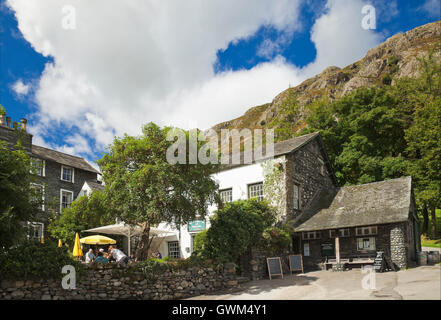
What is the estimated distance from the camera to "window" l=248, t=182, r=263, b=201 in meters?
22.7

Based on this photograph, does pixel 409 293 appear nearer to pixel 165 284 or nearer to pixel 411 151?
pixel 165 284

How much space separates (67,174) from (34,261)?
76.6ft

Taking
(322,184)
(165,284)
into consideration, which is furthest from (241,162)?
(165,284)

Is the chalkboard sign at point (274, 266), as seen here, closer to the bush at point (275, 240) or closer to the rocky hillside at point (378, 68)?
the bush at point (275, 240)

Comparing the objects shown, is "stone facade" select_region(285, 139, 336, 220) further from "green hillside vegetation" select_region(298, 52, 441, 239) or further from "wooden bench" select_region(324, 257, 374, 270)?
"green hillside vegetation" select_region(298, 52, 441, 239)

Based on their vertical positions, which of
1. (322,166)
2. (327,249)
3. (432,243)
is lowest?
(432,243)

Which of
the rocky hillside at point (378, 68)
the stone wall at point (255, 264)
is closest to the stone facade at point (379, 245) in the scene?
the stone wall at point (255, 264)

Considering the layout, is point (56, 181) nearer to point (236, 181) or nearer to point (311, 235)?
point (236, 181)

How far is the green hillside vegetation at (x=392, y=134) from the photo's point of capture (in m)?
28.9

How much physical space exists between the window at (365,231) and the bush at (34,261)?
14.1m

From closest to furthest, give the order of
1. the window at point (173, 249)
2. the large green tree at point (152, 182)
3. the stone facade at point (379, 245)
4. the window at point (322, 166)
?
the large green tree at point (152, 182)
the stone facade at point (379, 245)
the window at point (173, 249)
the window at point (322, 166)

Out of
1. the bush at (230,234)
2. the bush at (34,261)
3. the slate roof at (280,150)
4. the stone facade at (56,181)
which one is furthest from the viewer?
the stone facade at (56,181)

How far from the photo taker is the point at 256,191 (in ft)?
75.0

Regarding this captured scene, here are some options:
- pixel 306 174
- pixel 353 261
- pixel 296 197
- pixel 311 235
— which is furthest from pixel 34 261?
pixel 306 174
